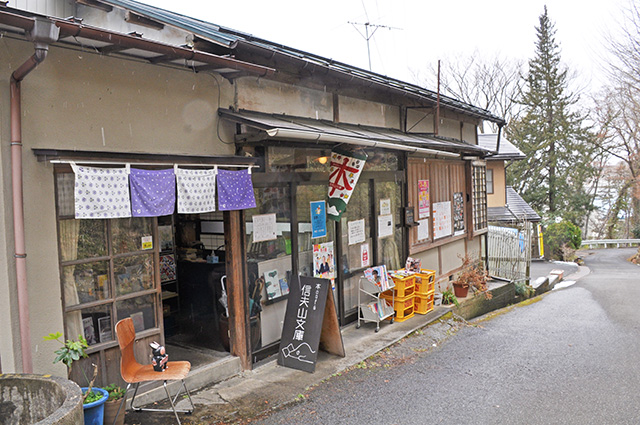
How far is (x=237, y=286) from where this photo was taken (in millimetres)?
7102

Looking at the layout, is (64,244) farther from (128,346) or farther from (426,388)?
(426,388)

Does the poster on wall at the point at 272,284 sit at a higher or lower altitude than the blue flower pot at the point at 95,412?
higher

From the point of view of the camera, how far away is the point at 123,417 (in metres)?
5.16

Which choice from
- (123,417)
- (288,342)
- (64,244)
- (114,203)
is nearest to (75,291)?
(64,244)

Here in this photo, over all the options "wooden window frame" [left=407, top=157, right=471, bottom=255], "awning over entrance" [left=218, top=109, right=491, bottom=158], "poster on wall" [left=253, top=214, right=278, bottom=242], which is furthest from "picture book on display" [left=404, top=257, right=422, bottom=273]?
"poster on wall" [left=253, top=214, right=278, bottom=242]

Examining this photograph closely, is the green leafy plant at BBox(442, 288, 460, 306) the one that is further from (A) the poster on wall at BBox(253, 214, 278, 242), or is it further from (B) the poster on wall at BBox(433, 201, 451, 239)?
(A) the poster on wall at BBox(253, 214, 278, 242)

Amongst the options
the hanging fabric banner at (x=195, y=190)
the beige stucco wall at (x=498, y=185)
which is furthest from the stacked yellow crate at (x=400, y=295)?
the beige stucco wall at (x=498, y=185)

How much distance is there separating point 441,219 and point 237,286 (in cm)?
767

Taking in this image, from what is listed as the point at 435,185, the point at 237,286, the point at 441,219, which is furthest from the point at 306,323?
the point at 441,219

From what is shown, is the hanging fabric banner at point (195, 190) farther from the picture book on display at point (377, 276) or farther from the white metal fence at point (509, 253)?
the white metal fence at point (509, 253)

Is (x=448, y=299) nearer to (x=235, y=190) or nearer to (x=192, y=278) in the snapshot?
(x=192, y=278)

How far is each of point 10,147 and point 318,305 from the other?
451cm

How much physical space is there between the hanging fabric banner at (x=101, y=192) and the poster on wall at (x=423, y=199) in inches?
315

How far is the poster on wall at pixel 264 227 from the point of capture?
7.46 meters
